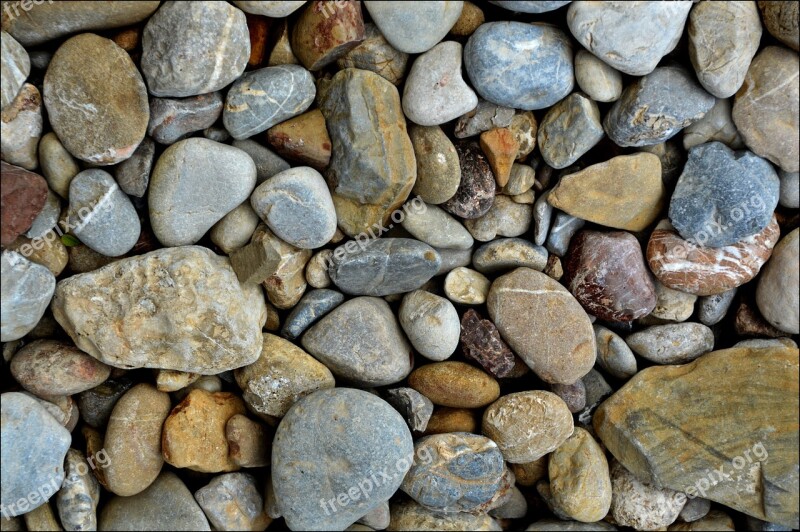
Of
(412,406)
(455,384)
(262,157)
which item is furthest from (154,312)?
(455,384)

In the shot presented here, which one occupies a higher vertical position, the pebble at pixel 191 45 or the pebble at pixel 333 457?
the pebble at pixel 191 45

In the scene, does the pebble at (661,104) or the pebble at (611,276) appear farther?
the pebble at (611,276)

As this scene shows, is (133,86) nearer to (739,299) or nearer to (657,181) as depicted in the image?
(657,181)

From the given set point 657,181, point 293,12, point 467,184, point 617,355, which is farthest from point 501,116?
point 617,355

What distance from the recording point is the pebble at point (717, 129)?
109 inches

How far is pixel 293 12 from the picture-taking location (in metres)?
2.65

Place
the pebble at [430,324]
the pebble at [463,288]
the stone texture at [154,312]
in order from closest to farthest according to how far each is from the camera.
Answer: the stone texture at [154,312], the pebble at [430,324], the pebble at [463,288]

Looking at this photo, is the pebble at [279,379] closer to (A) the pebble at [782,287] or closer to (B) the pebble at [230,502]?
(B) the pebble at [230,502]

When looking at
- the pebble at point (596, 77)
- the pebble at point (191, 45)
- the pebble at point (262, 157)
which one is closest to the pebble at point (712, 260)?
the pebble at point (596, 77)

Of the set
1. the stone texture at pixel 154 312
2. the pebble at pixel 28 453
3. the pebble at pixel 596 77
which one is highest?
the pebble at pixel 596 77

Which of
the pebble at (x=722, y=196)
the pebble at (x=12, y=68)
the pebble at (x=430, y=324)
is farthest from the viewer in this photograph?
the pebble at (x=430, y=324)

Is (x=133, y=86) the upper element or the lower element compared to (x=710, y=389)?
upper

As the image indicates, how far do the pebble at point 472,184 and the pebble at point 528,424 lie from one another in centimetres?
87

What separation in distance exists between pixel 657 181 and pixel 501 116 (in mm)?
763
